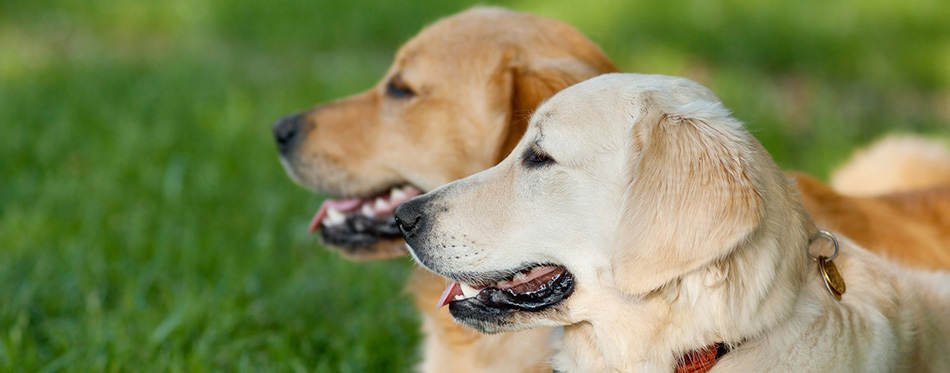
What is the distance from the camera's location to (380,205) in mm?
3369

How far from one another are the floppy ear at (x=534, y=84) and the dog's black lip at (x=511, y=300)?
0.69 meters

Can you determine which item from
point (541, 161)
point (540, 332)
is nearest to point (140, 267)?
point (540, 332)

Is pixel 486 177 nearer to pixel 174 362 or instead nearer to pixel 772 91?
pixel 174 362

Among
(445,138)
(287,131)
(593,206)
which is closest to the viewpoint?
(593,206)

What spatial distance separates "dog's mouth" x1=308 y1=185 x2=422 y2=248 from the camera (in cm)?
329

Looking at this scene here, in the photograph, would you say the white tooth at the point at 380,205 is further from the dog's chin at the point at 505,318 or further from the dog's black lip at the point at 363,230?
the dog's chin at the point at 505,318

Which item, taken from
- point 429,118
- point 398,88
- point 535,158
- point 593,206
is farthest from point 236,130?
point 593,206

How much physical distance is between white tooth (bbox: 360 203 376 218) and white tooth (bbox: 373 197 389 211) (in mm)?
22

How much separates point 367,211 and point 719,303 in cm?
168

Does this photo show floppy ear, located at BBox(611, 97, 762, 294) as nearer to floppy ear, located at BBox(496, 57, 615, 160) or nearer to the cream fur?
floppy ear, located at BBox(496, 57, 615, 160)

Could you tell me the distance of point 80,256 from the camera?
12.6 ft

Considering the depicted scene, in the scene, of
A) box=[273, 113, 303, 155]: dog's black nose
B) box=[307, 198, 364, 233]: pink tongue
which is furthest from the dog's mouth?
box=[273, 113, 303, 155]: dog's black nose

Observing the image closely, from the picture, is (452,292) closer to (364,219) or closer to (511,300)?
(511,300)

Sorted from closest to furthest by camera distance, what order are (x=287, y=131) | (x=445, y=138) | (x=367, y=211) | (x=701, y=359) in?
(x=701, y=359), (x=445, y=138), (x=367, y=211), (x=287, y=131)
